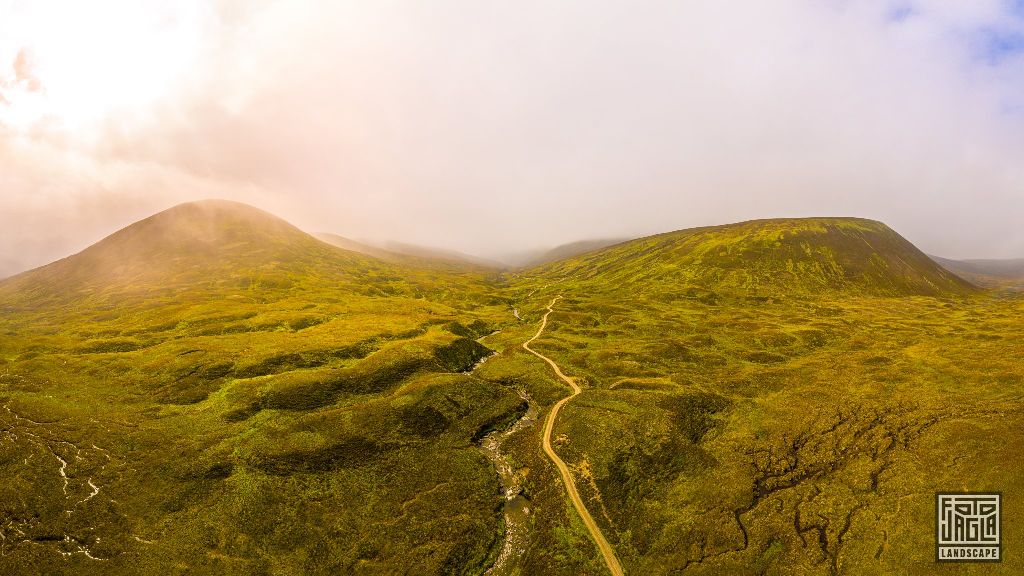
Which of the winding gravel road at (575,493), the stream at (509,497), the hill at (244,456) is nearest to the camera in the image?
the hill at (244,456)

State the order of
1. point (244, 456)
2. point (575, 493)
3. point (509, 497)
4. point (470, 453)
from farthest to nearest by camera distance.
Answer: point (470, 453) < point (244, 456) < point (509, 497) < point (575, 493)

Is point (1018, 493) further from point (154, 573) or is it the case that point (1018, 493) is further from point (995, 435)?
point (154, 573)

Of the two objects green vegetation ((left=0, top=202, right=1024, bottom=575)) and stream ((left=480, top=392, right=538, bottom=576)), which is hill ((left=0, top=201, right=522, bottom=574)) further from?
stream ((left=480, top=392, right=538, bottom=576))

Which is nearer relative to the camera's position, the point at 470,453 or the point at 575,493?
the point at 575,493

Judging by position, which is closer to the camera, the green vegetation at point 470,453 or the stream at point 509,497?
the green vegetation at point 470,453

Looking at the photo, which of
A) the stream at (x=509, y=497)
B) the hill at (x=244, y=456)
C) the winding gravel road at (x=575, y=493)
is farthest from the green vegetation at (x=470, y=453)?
the winding gravel road at (x=575, y=493)

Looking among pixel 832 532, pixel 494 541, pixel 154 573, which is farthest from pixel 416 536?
pixel 832 532

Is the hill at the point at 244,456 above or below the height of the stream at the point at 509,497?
above

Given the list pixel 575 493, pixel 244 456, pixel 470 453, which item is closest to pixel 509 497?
pixel 575 493

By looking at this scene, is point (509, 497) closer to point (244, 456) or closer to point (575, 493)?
point (575, 493)

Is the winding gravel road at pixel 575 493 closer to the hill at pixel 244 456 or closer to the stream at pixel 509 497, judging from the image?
the stream at pixel 509 497

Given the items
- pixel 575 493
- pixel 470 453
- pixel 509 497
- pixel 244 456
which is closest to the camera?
pixel 575 493
